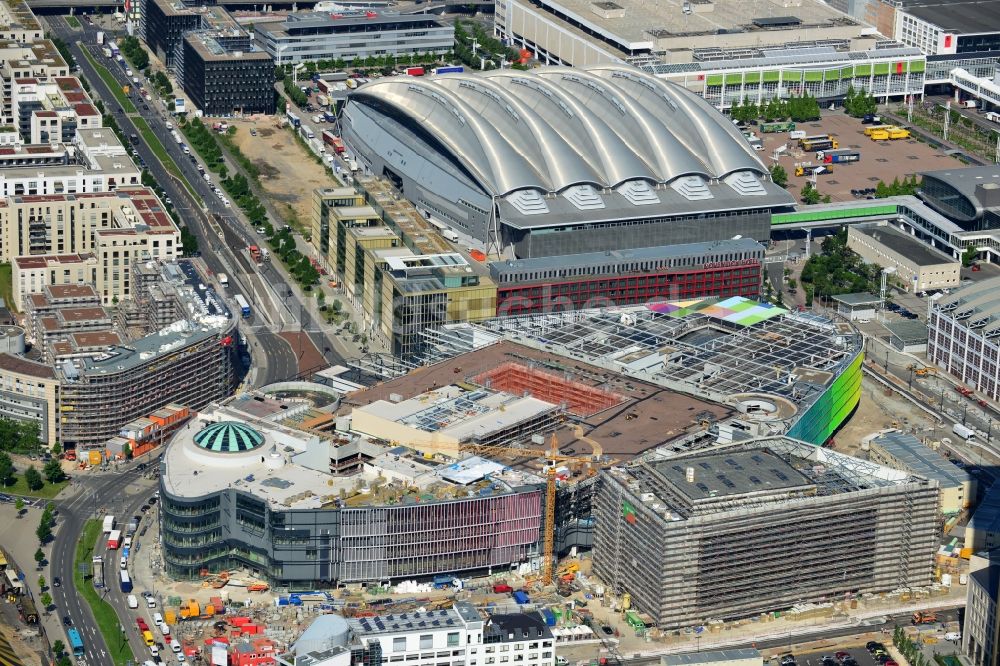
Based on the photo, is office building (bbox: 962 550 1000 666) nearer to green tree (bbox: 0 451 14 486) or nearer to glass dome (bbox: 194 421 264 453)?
glass dome (bbox: 194 421 264 453)

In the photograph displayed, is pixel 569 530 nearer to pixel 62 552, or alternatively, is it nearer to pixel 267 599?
pixel 267 599

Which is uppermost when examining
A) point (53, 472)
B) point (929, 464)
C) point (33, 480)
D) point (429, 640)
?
point (429, 640)

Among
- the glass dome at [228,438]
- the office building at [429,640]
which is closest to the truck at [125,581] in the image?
the glass dome at [228,438]

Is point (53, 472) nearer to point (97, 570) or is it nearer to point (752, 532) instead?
point (97, 570)

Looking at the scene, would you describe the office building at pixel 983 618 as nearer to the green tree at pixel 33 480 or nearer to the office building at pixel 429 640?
Result: the office building at pixel 429 640

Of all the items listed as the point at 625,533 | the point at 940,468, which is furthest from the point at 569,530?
the point at 940,468

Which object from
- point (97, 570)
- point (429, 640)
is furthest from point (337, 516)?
point (97, 570)
